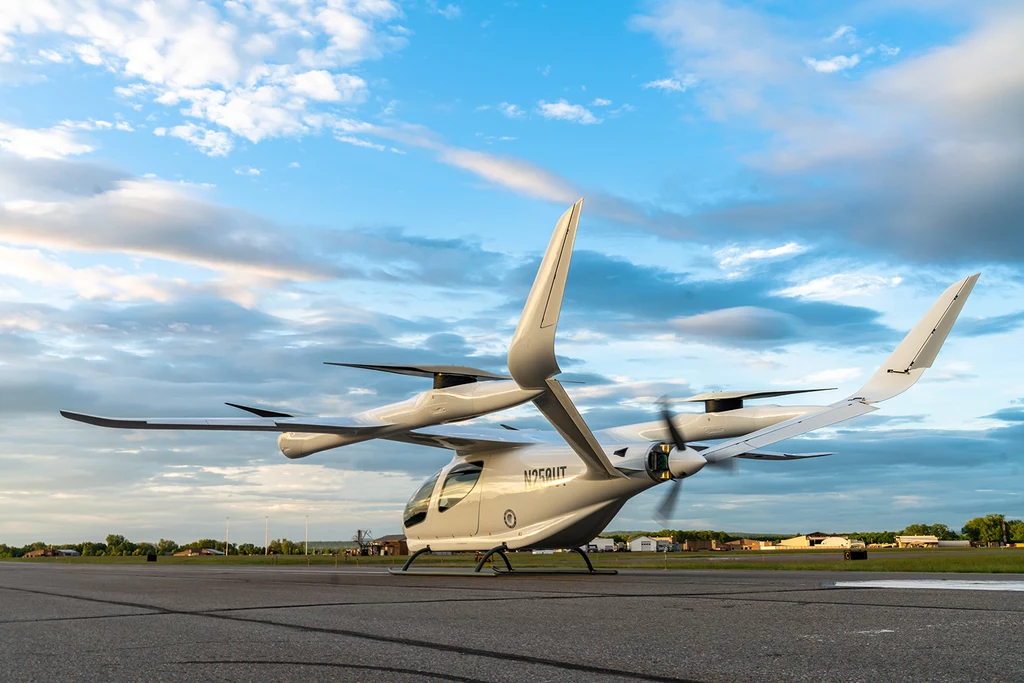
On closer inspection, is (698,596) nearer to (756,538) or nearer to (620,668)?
(620,668)

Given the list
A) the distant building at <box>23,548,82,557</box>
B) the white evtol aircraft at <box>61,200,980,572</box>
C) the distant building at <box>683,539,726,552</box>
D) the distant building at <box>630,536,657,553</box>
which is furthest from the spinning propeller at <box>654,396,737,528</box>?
the distant building at <box>23,548,82,557</box>

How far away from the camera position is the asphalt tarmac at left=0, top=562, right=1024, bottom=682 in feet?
17.2

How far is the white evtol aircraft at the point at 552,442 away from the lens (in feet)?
55.7

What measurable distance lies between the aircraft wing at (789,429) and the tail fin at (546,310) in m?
6.04

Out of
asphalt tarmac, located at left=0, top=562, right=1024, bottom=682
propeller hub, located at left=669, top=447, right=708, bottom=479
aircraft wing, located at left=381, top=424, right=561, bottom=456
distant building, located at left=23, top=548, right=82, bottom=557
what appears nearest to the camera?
asphalt tarmac, located at left=0, top=562, right=1024, bottom=682

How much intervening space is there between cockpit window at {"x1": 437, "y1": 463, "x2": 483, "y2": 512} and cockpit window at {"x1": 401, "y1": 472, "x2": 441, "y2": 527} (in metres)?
0.58

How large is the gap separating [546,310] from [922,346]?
32.5 feet

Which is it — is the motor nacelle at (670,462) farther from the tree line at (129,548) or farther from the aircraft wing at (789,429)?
the tree line at (129,548)

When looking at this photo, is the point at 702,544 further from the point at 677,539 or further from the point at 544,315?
the point at 544,315

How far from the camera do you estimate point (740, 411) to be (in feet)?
62.6

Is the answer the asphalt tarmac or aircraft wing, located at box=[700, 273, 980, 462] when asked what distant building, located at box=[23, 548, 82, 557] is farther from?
the asphalt tarmac

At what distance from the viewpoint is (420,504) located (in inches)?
924

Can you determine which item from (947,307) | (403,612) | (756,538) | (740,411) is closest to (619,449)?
(740,411)

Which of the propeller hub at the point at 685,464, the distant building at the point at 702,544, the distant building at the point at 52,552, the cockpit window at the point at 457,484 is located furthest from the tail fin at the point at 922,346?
the distant building at the point at 52,552
